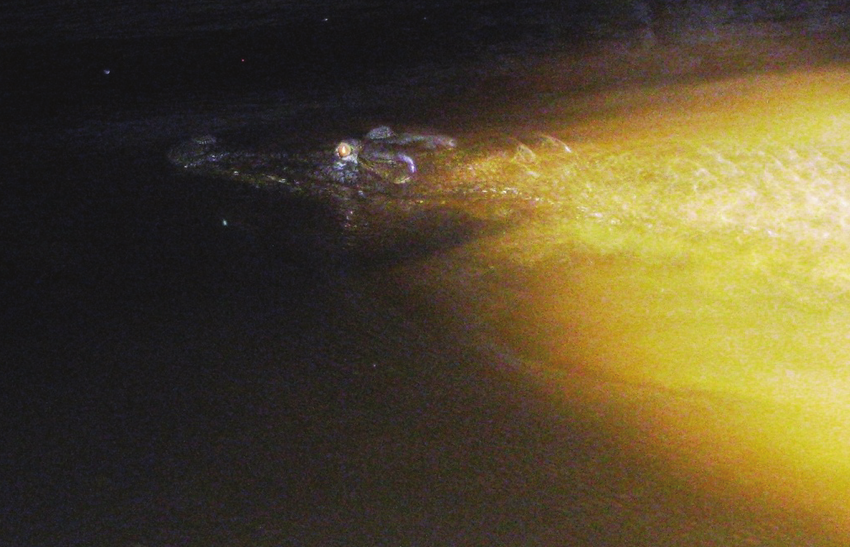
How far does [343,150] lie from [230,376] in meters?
2.25

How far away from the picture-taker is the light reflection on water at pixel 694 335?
2.55 meters

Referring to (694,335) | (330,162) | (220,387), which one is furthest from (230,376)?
(330,162)

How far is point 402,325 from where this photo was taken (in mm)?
3359

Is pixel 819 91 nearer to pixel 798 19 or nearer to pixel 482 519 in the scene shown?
pixel 798 19

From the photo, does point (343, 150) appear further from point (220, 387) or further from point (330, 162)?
point (220, 387)

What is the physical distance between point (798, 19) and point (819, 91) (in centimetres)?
271

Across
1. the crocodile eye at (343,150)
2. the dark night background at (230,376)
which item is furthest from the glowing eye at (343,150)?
the dark night background at (230,376)

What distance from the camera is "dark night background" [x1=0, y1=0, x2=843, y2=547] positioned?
243cm

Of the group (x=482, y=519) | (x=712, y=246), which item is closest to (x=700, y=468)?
(x=482, y=519)

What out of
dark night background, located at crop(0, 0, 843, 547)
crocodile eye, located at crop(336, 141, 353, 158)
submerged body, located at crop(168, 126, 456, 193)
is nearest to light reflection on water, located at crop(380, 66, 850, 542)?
dark night background, located at crop(0, 0, 843, 547)

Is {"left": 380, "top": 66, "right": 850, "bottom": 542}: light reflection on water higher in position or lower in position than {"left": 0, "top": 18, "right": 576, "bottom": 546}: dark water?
higher

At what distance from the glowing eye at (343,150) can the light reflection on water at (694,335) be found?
1.36 meters

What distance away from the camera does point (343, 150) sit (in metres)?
4.97

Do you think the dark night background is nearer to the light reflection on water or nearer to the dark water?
the dark water
